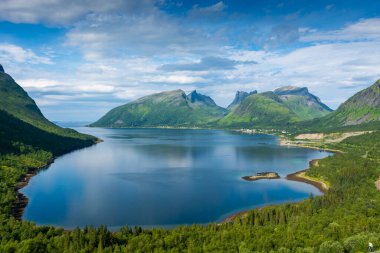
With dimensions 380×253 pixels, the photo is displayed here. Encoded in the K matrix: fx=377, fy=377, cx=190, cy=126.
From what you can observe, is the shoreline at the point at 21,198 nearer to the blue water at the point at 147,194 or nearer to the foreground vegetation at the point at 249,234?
the blue water at the point at 147,194

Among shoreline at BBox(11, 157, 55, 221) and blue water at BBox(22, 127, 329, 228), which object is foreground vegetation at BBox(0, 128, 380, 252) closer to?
shoreline at BBox(11, 157, 55, 221)

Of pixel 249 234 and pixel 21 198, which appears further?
Answer: pixel 21 198

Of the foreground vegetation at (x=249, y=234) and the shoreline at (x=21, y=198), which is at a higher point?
the foreground vegetation at (x=249, y=234)

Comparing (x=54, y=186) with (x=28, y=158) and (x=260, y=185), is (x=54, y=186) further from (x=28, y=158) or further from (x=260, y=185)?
(x=260, y=185)

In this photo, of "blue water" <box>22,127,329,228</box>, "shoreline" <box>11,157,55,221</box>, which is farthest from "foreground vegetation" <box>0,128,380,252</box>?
"blue water" <box>22,127,329,228</box>

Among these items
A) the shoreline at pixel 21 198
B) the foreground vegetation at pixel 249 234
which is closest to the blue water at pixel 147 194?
the shoreline at pixel 21 198

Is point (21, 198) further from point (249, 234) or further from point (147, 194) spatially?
point (249, 234)

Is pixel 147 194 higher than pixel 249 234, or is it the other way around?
pixel 249 234

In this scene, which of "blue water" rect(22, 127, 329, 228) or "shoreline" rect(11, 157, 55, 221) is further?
"shoreline" rect(11, 157, 55, 221)

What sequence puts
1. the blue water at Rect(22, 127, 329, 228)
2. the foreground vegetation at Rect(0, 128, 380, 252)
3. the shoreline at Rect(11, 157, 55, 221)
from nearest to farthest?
the foreground vegetation at Rect(0, 128, 380, 252) → the blue water at Rect(22, 127, 329, 228) → the shoreline at Rect(11, 157, 55, 221)

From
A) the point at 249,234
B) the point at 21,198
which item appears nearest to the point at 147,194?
the point at 21,198

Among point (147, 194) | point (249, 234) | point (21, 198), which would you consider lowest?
point (21, 198)
